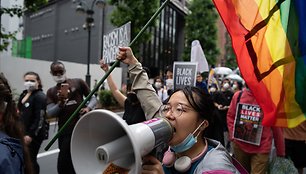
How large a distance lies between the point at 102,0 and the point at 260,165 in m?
14.2

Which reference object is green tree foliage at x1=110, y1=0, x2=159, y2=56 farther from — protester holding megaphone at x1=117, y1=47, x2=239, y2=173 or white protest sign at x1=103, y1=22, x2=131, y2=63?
protester holding megaphone at x1=117, y1=47, x2=239, y2=173

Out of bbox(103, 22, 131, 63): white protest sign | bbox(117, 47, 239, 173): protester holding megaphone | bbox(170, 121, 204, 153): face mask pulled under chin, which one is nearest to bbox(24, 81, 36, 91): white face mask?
bbox(103, 22, 131, 63): white protest sign

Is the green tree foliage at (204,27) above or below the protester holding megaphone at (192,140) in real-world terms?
above

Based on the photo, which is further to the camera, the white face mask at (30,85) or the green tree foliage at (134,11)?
the green tree foliage at (134,11)

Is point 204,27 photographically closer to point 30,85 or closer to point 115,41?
point 30,85

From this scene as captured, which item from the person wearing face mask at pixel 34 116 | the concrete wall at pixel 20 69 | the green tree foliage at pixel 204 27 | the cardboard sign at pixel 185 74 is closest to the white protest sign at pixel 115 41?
the person wearing face mask at pixel 34 116

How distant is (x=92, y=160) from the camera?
127 cm

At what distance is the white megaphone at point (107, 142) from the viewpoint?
3.87 ft

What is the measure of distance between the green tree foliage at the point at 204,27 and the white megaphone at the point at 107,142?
Result: 35.1 metres

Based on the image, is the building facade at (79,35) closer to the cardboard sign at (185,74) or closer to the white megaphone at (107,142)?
the cardboard sign at (185,74)

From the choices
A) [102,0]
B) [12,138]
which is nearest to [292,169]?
[12,138]

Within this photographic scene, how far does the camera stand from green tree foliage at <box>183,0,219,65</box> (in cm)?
3650

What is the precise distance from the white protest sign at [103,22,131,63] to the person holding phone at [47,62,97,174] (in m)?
1.27

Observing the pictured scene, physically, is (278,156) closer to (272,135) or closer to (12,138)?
(272,135)
